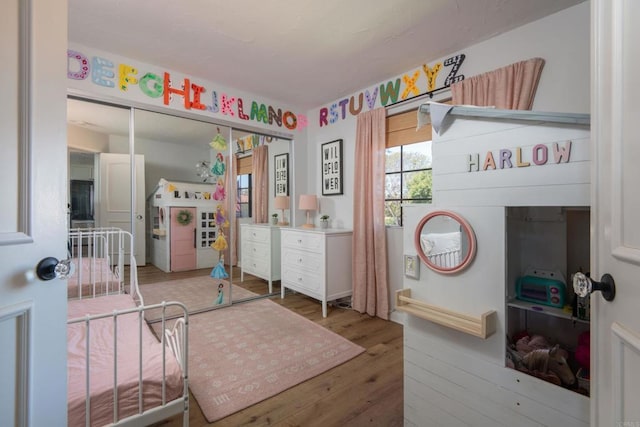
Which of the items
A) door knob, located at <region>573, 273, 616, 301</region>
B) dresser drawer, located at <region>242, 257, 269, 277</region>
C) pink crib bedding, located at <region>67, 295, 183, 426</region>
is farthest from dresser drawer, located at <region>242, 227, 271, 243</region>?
door knob, located at <region>573, 273, 616, 301</region>

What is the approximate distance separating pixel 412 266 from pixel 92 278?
2.49 m

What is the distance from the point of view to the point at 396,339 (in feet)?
7.77

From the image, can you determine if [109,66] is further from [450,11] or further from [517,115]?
[517,115]

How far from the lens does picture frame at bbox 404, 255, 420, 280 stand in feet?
4.44

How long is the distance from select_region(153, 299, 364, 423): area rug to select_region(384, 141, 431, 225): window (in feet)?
4.56

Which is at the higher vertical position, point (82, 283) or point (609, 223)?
point (609, 223)

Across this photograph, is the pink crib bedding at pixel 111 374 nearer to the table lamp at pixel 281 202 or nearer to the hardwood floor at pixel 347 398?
the hardwood floor at pixel 347 398

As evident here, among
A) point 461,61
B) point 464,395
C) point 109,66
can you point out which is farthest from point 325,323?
point 109,66

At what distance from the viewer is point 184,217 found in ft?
9.95

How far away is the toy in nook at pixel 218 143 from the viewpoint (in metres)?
3.09

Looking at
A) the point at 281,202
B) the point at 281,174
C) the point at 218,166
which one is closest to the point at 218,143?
the point at 218,166

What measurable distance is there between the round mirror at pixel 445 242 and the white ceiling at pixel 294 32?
145 centimetres

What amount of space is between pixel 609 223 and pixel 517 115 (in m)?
0.53

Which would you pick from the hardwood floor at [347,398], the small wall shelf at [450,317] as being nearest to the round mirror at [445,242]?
the small wall shelf at [450,317]
